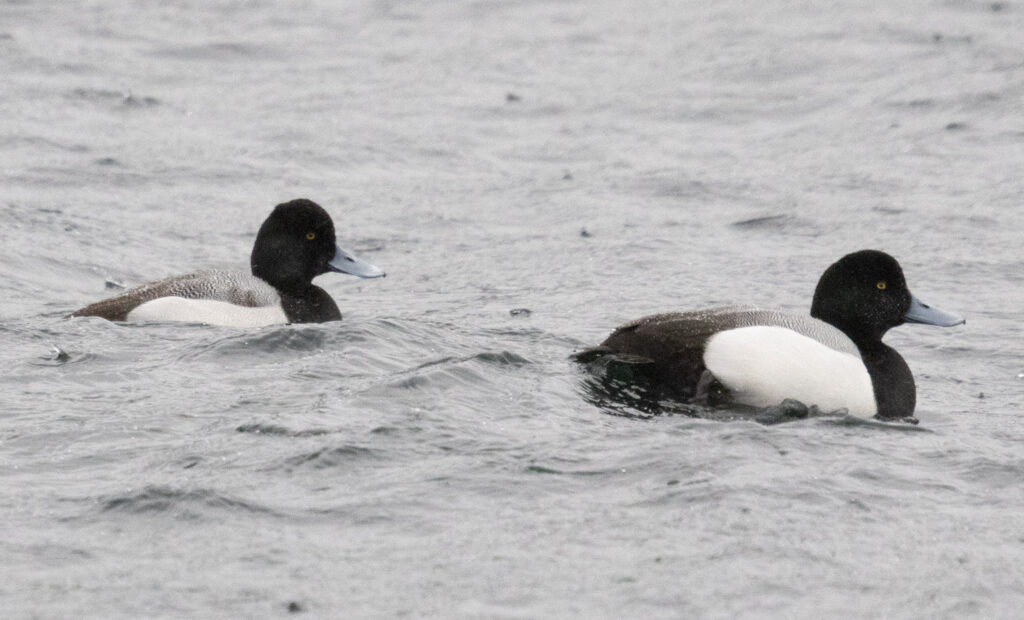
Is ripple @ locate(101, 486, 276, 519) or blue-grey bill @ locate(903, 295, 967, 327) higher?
blue-grey bill @ locate(903, 295, 967, 327)

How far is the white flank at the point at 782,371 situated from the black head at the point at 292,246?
3053 millimetres

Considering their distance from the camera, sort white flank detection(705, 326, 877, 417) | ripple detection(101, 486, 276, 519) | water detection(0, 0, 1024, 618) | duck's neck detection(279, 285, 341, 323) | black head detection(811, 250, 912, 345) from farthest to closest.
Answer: duck's neck detection(279, 285, 341, 323), black head detection(811, 250, 912, 345), white flank detection(705, 326, 877, 417), ripple detection(101, 486, 276, 519), water detection(0, 0, 1024, 618)

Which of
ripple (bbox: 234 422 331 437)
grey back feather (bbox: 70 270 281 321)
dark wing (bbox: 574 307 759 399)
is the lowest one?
ripple (bbox: 234 422 331 437)

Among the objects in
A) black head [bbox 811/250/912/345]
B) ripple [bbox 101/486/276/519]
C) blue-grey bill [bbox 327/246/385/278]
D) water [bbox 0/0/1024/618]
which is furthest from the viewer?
blue-grey bill [bbox 327/246/385/278]

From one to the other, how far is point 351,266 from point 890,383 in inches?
139

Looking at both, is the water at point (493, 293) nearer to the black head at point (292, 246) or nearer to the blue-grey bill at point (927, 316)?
the blue-grey bill at point (927, 316)

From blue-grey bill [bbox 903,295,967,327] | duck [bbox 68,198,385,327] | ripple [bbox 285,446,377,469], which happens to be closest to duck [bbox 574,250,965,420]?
blue-grey bill [bbox 903,295,967,327]

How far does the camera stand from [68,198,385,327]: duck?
8656 millimetres

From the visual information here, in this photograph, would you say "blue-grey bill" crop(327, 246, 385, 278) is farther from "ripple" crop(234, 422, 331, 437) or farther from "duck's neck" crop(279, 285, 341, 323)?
"ripple" crop(234, 422, 331, 437)

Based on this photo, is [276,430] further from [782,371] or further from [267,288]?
[267,288]

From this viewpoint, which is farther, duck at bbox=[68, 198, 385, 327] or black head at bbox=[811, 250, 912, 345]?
duck at bbox=[68, 198, 385, 327]

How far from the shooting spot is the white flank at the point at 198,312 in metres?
8.61

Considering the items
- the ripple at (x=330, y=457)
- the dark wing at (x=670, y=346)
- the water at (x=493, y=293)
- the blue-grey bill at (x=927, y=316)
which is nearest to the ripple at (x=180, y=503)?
the water at (x=493, y=293)

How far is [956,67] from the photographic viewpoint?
1658 cm
